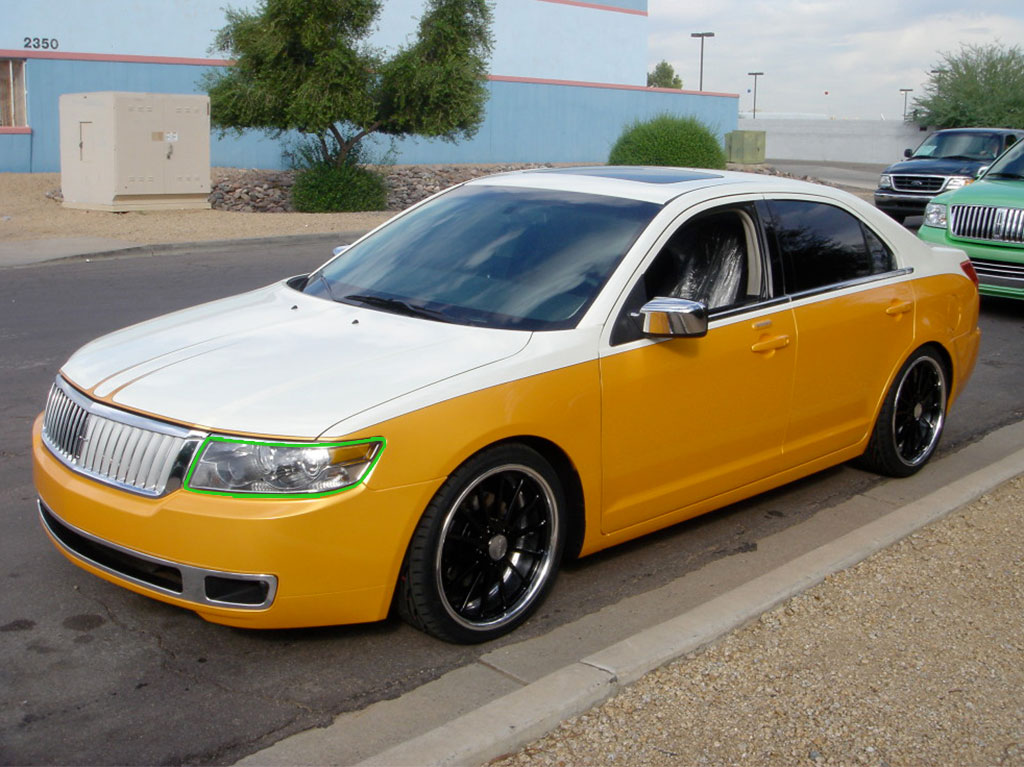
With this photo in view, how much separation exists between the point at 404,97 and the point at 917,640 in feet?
66.2

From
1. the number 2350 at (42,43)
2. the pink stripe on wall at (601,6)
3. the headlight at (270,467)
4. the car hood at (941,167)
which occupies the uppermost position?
the pink stripe on wall at (601,6)

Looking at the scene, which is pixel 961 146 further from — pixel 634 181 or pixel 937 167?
pixel 634 181

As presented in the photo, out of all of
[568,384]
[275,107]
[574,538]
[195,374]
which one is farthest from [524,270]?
[275,107]

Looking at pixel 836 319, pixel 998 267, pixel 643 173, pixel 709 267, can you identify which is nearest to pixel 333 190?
pixel 998 267

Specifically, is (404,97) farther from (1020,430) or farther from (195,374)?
(195,374)

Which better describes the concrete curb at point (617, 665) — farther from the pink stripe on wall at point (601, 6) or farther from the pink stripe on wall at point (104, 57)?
the pink stripe on wall at point (601, 6)

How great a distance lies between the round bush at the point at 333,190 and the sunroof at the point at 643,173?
18.0m

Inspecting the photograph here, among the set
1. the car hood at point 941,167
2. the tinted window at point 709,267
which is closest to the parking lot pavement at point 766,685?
the tinted window at point 709,267

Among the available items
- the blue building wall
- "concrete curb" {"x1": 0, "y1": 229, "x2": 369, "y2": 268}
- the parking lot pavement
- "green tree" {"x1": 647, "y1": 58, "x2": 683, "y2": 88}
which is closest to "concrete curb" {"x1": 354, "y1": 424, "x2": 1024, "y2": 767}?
the parking lot pavement

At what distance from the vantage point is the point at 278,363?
4125 millimetres

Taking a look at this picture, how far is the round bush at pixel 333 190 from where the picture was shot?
23234mm

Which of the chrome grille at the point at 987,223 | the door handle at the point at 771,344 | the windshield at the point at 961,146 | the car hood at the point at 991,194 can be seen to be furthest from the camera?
the windshield at the point at 961,146

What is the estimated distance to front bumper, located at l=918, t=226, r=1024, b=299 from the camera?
11359mm

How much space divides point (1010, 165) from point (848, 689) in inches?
408
